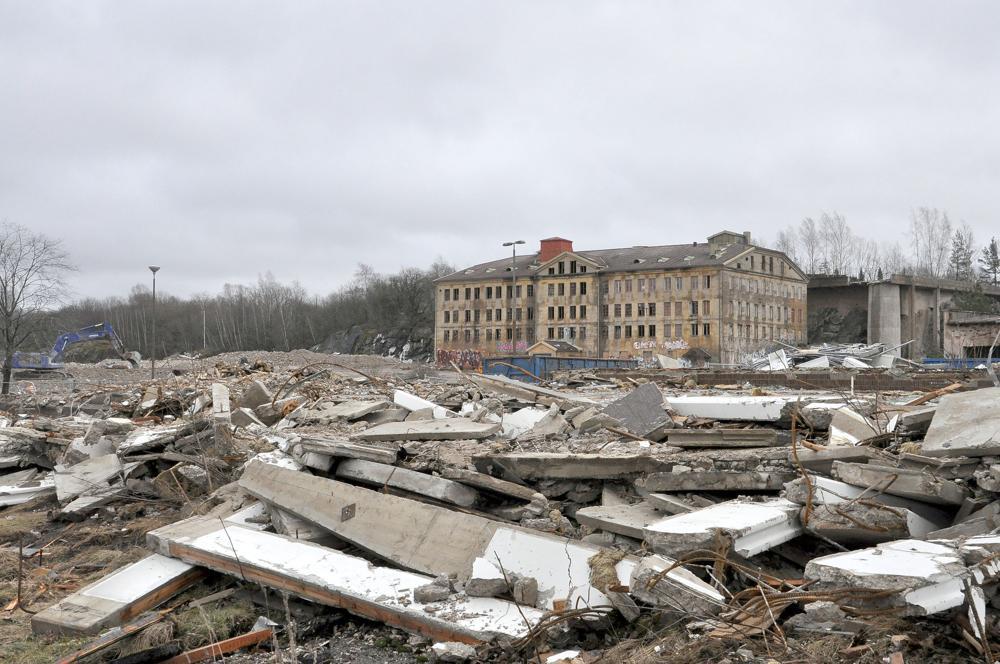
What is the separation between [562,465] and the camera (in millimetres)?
6039

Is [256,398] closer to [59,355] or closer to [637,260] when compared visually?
[59,355]

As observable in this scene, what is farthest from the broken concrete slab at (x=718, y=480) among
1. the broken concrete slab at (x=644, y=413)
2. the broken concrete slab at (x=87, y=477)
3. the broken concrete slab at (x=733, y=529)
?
the broken concrete slab at (x=87, y=477)

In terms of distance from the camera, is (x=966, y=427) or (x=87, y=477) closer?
(x=966, y=427)

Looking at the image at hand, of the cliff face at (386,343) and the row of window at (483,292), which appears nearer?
the row of window at (483,292)

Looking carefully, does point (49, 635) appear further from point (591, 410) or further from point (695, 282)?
point (695, 282)

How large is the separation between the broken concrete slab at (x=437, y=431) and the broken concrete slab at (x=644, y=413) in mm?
1184

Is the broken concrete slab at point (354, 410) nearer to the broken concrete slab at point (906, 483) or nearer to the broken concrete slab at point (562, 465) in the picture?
the broken concrete slab at point (562, 465)

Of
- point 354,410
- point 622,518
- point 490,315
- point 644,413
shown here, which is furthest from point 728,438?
point 490,315

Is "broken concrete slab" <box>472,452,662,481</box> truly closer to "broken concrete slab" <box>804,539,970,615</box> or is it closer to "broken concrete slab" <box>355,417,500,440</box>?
"broken concrete slab" <box>355,417,500,440</box>

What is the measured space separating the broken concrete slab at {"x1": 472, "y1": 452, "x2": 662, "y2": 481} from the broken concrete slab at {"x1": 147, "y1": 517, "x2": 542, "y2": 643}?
126 centimetres

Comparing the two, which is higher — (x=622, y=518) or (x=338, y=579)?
(x=622, y=518)

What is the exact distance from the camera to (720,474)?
526 centimetres

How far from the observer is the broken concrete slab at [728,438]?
607cm

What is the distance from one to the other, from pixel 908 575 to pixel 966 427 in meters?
1.92
